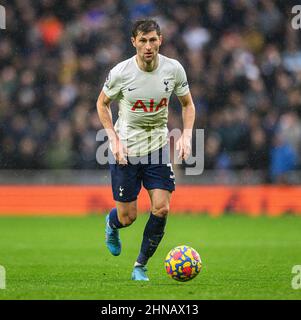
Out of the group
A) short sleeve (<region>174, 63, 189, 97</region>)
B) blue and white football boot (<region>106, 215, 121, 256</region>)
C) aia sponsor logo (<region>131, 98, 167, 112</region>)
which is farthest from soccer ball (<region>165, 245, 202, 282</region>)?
short sleeve (<region>174, 63, 189, 97</region>)

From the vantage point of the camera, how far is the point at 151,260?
1120 cm

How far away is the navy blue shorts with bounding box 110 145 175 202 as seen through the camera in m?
8.95

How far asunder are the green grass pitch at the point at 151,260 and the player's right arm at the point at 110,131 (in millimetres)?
1219

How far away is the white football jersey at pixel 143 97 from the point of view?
29.3 feet

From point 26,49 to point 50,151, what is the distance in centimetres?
312

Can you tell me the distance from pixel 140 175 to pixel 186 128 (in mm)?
694

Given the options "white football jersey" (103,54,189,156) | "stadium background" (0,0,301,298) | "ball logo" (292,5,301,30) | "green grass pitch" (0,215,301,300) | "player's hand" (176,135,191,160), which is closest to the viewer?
"green grass pitch" (0,215,301,300)

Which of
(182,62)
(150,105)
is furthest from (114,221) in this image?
(182,62)

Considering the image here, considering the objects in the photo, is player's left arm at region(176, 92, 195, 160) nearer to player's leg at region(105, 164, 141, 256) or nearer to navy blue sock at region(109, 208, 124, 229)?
player's leg at region(105, 164, 141, 256)

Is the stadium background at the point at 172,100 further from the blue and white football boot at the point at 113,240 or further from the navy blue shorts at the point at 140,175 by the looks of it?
the navy blue shorts at the point at 140,175

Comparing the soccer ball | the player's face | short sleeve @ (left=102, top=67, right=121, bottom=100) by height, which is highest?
the player's face

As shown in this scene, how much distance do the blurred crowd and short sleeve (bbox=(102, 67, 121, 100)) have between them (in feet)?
33.1
